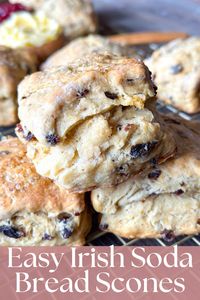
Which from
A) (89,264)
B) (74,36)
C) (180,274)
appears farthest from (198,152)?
(74,36)

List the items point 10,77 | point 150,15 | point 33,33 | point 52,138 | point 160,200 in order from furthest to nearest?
point 150,15 < point 33,33 < point 10,77 < point 160,200 < point 52,138

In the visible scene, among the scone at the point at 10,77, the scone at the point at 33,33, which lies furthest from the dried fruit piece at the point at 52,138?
the scone at the point at 33,33

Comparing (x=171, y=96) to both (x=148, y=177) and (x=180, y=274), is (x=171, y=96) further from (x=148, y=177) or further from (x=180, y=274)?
(x=180, y=274)

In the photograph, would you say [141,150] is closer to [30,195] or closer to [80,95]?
[80,95]

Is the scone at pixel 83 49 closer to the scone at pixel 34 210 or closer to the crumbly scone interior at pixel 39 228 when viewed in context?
the scone at pixel 34 210

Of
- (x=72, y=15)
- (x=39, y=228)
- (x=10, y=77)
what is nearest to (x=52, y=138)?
(x=39, y=228)

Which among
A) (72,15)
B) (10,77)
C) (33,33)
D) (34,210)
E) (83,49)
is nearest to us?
(34,210)
